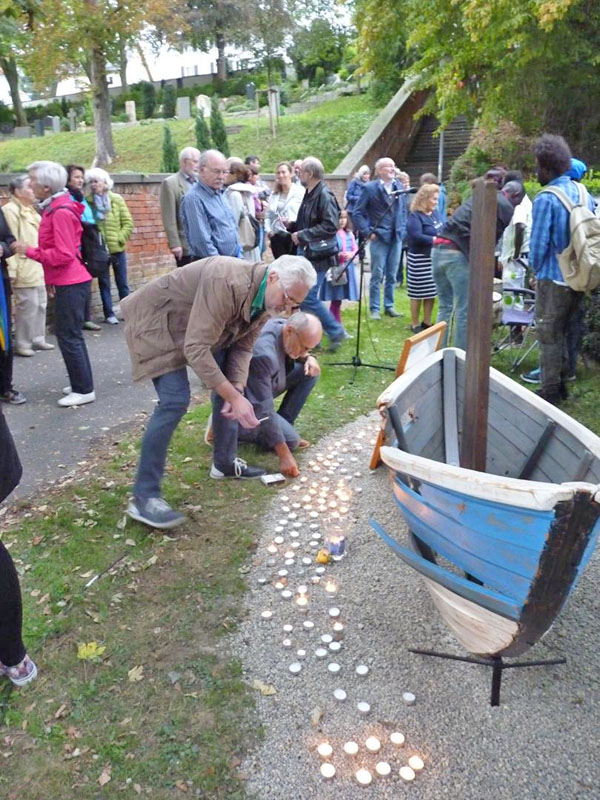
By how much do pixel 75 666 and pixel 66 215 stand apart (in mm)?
3641

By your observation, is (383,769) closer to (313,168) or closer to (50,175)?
(50,175)

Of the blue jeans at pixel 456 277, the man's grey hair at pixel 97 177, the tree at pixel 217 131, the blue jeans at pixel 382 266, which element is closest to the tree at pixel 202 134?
the tree at pixel 217 131

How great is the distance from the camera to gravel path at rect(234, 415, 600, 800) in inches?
89.2

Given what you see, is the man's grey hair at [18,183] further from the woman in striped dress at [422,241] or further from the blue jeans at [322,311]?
the woman in striped dress at [422,241]

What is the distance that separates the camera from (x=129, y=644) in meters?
2.93

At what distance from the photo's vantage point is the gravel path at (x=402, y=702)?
7.43ft

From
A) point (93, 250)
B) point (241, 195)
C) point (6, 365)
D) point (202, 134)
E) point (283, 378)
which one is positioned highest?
point (202, 134)

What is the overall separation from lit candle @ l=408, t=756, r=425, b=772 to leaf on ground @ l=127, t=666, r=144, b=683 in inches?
45.1

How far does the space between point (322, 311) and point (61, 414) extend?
114 inches

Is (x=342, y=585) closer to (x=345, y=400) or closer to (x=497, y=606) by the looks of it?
(x=497, y=606)

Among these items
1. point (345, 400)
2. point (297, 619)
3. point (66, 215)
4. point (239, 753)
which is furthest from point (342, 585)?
point (66, 215)

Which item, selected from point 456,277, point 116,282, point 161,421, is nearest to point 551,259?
point 456,277

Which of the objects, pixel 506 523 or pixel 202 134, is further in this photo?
pixel 202 134

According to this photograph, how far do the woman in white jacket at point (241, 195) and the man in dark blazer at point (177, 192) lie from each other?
570mm
